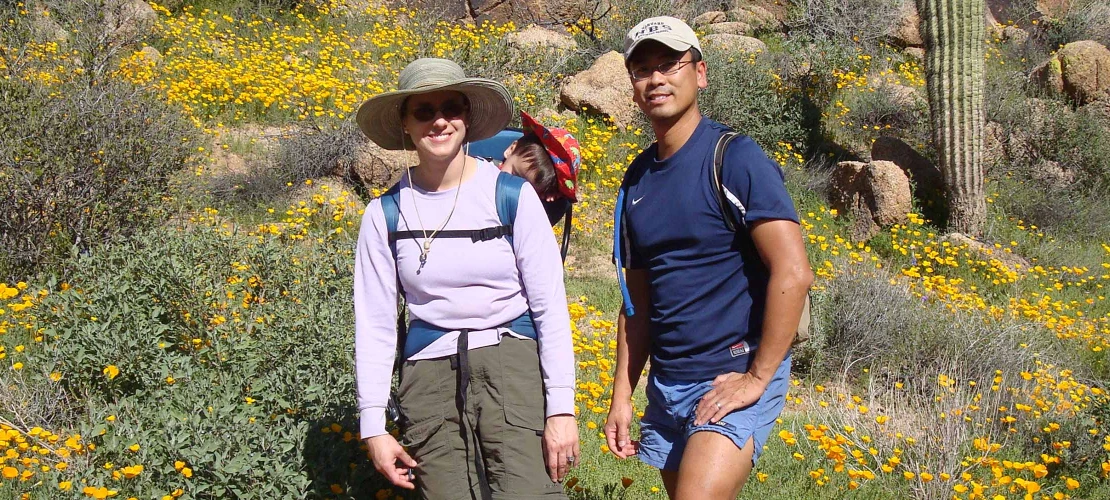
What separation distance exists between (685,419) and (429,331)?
0.70 m

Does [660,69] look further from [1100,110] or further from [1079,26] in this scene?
[1079,26]

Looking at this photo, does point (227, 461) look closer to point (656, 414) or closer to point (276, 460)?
point (276, 460)

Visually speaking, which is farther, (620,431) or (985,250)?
(985,250)

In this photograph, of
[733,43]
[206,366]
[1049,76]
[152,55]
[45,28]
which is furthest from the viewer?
[733,43]

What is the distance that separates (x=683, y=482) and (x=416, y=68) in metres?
1.25

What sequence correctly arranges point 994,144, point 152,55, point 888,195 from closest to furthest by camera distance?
point 888,195 → point 152,55 → point 994,144

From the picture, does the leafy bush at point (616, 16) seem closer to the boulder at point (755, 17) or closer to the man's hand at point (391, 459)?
the boulder at point (755, 17)

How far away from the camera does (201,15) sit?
1088 centimetres

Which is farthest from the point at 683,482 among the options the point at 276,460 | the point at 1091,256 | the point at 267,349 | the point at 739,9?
the point at 739,9

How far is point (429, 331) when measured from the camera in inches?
88.5

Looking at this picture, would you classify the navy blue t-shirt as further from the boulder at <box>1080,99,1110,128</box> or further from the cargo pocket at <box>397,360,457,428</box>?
the boulder at <box>1080,99,1110,128</box>

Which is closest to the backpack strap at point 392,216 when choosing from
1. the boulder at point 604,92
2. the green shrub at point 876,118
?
the boulder at point 604,92

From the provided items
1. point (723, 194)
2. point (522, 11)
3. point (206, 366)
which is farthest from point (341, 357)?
→ point (522, 11)

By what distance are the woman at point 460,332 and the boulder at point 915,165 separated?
7.23 m
